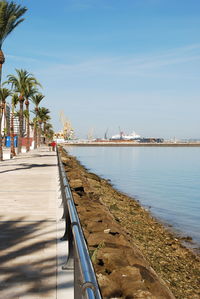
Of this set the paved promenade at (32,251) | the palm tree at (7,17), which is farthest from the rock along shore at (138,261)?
the palm tree at (7,17)

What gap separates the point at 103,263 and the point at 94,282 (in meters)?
4.19

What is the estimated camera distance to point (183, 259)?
9812 millimetres

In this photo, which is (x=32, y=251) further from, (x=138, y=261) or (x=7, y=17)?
(x=7, y=17)

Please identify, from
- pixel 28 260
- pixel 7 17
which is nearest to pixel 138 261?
pixel 28 260

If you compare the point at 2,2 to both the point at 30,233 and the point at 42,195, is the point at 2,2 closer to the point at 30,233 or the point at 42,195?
the point at 42,195

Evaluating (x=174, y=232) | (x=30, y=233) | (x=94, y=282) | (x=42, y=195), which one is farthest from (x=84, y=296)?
(x=174, y=232)

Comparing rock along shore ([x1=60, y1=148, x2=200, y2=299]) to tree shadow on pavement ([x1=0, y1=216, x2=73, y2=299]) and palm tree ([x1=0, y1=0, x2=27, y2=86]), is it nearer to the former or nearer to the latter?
tree shadow on pavement ([x1=0, y1=216, x2=73, y2=299])

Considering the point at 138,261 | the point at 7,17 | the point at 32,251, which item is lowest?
the point at 138,261

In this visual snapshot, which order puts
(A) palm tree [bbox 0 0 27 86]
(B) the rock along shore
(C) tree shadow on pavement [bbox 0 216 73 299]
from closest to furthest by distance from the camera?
(C) tree shadow on pavement [bbox 0 216 73 299], (B) the rock along shore, (A) palm tree [bbox 0 0 27 86]

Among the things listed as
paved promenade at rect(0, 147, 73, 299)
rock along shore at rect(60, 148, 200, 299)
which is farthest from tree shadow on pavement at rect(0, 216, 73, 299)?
rock along shore at rect(60, 148, 200, 299)

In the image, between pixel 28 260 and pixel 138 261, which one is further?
pixel 138 261

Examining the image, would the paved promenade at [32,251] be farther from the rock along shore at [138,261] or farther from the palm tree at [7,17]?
the palm tree at [7,17]

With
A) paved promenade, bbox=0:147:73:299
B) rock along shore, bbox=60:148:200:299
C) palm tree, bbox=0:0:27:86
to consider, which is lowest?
rock along shore, bbox=60:148:200:299

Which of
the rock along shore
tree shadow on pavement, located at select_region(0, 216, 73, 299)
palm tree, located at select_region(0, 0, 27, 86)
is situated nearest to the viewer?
tree shadow on pavement, located at select_region(0, 216, 73, 299)
